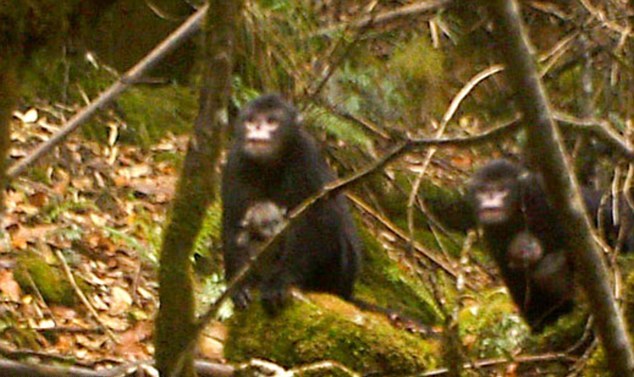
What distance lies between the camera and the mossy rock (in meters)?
6.23

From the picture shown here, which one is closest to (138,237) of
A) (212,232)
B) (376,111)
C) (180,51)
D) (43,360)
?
(212,232)

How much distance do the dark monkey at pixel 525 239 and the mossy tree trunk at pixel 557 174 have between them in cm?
348

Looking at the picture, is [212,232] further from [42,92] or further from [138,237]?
[42,92]

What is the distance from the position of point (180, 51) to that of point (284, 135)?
144 inches

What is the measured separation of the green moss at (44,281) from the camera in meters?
7.64

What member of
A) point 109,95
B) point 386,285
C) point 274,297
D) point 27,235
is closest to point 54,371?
point 109,95

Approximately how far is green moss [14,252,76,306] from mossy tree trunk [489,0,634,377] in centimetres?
519

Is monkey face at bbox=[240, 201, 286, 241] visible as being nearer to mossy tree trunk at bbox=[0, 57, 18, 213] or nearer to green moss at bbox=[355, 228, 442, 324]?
green moss at bbox=[355, 228, 442, 324]

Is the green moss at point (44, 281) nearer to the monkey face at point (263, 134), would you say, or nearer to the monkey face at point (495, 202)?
the monkey face at point (263, 134)

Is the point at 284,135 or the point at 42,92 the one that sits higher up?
the point at 42,92

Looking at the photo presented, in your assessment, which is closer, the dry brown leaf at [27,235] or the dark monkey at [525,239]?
the dark monkey at [525,239]

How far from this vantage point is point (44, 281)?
25.4 feet

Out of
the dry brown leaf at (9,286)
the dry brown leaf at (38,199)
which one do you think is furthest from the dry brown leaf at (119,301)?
the dry brown leaf at (38,199)

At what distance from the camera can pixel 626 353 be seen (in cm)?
→ 301
